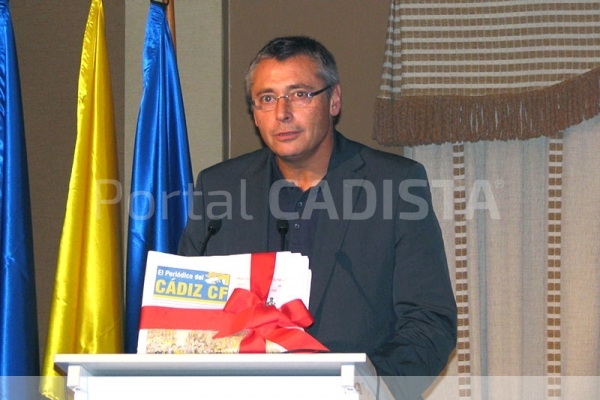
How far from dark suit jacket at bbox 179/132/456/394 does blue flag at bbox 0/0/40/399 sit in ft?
3.06

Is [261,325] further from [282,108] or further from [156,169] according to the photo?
[156,169]

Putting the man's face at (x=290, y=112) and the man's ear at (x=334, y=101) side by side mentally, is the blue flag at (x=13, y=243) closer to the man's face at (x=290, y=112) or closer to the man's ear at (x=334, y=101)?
the man's face at (x=290, y=112)

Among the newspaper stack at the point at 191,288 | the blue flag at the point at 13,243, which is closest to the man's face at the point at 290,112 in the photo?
the newspaper stack at the point at 191,288

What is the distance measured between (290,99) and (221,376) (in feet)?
3.62

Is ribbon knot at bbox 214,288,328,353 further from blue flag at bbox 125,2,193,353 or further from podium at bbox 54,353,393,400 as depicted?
blue flag at bbox 125,2,193,353

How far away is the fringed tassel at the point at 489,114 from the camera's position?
11.7 feet

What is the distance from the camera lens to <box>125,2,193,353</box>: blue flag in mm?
3365

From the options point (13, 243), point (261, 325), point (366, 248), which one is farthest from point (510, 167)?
point (261, 325)

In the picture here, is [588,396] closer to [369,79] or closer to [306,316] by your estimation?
[369,79]

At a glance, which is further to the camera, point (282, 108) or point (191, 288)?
point (282, 108)

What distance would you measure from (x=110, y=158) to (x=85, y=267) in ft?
1.48

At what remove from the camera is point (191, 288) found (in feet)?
6.11

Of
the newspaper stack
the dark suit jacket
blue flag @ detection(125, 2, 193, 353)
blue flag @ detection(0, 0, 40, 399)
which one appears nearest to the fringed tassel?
blue flag @ detection(125, 2, 193, 353)

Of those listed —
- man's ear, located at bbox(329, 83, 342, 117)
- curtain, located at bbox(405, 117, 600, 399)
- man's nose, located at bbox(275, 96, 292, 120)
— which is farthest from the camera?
curtain, located at bbox(405, 117, 600, 399)
